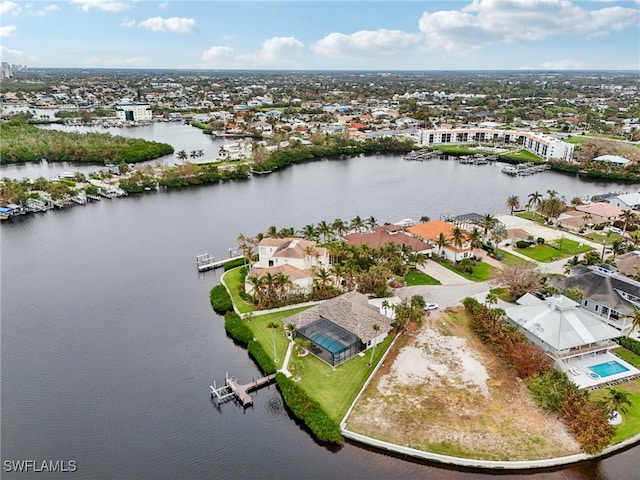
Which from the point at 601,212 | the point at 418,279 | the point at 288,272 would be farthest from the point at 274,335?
the point at 601,212

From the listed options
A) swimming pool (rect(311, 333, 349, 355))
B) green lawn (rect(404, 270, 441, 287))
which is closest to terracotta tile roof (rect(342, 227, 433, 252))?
green lawn (rect(404, 270, 441, 287))

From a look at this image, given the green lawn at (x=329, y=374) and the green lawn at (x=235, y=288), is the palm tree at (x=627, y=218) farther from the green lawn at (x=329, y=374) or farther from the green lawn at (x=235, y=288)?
the green lawn at (x=235, y=288)

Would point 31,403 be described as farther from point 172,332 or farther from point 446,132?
point 446,132

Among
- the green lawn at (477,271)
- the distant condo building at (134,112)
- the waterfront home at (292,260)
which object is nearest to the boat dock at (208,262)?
the waterfront home at (292,260)

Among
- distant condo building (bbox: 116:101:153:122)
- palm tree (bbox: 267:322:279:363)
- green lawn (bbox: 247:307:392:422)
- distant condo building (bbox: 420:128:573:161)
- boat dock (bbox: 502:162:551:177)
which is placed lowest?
green lawn (bbox: 247:307:392:422)

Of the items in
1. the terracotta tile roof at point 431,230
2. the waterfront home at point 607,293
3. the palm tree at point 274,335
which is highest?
the terracotta tile roof at point 431,230

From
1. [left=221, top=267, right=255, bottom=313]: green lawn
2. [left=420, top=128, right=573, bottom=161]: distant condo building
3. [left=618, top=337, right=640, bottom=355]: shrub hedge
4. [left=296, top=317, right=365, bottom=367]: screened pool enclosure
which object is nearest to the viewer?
[left=296, top=317, right=365, bottom=367]: screened pool enclosure

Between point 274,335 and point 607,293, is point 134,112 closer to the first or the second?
point 274,335

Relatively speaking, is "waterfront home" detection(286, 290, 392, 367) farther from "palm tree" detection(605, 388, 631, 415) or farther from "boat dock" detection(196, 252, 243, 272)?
"boat dock" detection(196, 252, 243, 272)
